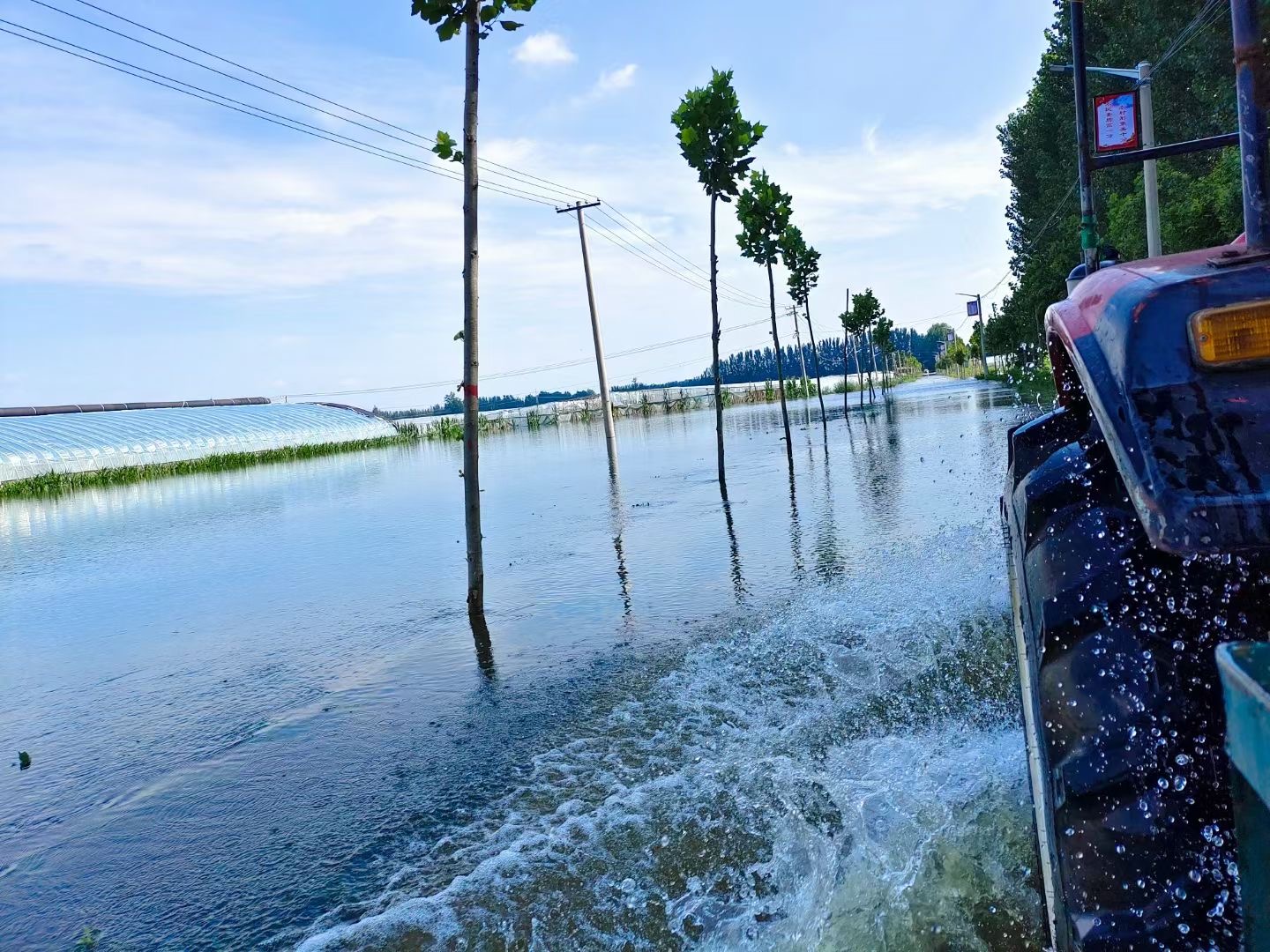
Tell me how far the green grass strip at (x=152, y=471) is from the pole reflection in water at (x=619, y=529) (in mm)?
25201

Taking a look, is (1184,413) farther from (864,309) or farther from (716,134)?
(864,309)

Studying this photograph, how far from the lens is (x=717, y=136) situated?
16.9 metres

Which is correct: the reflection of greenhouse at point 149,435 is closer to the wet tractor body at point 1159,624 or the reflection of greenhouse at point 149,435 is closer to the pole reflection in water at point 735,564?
the pole reflection in water at point 735,564

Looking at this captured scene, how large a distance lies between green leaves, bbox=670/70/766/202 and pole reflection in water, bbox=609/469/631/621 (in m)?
6.89

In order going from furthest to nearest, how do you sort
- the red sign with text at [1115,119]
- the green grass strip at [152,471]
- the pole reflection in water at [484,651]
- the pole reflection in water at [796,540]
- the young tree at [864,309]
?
the young tree at [864,309] → the green grass strip at [152,471] → the red sign with text at [1115,119] → the pole reflection in water at [796,540] → the pole reflection in water at [484,651]

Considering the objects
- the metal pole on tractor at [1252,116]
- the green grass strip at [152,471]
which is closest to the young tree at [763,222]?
the metal pole on tractor at [1252,116]

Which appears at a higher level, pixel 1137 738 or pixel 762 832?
pixel 1137 738

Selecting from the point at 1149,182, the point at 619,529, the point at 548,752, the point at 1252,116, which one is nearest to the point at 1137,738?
the point at 1252,116

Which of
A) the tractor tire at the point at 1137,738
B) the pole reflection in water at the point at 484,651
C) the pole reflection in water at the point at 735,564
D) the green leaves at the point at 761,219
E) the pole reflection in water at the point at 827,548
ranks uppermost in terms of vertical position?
the green leaves at the point at 761,219

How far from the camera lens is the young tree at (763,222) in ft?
75.9

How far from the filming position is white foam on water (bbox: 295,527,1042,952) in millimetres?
2725

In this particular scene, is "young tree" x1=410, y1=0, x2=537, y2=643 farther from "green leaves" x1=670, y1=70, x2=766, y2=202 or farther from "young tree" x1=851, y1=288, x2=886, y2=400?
"young tree" x1=851, y1=288, x2=886, y2=400

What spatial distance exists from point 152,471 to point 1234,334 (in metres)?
45.4

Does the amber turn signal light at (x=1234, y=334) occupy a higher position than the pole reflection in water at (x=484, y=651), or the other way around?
the amber turn signal light at (x=1234, y=334)
